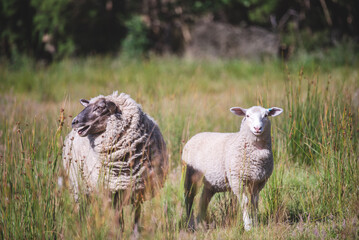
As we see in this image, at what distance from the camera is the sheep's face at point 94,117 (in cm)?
269

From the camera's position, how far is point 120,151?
2.74 metres

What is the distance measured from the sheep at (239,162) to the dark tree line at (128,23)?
405 inches

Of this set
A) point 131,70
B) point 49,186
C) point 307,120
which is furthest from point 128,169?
point 131,70

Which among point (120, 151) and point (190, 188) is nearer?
point (120, 151)

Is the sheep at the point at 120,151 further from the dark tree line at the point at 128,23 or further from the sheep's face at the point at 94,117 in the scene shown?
the dark tree line at the point at 128,23

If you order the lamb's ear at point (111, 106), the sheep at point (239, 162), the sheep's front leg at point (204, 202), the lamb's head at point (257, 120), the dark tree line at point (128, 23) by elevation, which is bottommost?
the sheep's front leg at point (204, 202)

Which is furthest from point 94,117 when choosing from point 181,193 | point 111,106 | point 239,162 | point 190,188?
point 239,162

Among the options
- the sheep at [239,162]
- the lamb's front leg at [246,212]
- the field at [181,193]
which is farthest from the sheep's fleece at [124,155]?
the lamb's front leg at [246,212]

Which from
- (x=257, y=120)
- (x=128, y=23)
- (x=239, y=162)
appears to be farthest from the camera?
(x=128, y=23)

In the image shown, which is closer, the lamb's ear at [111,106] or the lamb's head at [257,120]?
the lamb's head at [257,120]

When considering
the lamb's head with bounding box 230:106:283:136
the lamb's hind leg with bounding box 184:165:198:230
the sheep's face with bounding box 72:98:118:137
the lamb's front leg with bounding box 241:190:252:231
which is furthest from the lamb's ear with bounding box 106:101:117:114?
the lamb's front leg with bounding box 241:190:252:231

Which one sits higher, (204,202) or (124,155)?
(124,155)

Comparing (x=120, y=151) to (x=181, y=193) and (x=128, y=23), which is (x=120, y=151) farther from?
(x=128, y=23)

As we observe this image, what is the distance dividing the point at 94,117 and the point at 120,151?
12.8 inches
